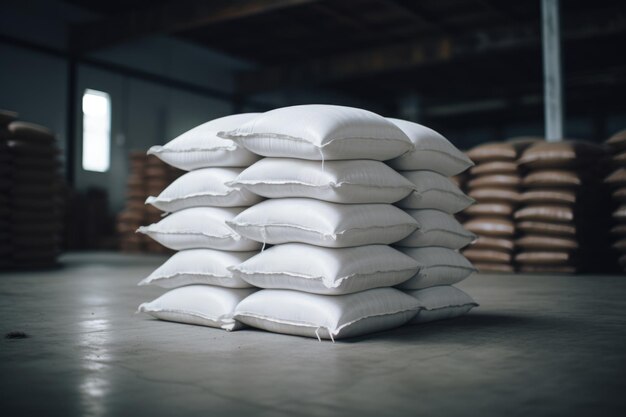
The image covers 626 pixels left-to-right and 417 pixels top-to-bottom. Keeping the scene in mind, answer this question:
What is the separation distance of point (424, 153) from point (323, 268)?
3.62 feet

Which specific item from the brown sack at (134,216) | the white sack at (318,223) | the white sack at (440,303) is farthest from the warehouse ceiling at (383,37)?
the white sack at (318,223)

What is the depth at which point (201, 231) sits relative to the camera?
3627mm

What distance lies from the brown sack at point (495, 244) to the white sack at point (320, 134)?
4500mm

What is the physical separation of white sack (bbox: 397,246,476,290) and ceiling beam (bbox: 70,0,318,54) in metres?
7.85

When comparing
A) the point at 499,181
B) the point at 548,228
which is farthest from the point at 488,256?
the point at 499,181

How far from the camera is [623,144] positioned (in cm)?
723

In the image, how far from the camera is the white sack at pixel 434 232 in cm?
371

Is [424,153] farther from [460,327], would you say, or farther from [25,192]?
[25,192]

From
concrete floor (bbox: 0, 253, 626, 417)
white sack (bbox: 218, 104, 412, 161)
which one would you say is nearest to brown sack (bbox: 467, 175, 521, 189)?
concrete floor (bbox: 0, 253, 626, 417)

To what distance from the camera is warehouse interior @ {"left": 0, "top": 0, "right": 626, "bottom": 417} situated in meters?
2.20

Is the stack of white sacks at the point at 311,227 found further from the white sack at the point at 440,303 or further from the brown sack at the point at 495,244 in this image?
the brown sack at the point at 495,244

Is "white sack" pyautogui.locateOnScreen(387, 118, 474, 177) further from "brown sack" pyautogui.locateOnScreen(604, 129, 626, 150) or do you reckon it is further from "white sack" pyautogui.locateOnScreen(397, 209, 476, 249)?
"brown sack" pyautogui.locateOnScreen(604, 129, 626, 150)

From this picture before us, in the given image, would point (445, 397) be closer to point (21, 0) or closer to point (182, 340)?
point (182, 340)

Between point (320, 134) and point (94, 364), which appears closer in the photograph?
point (94, 364)
